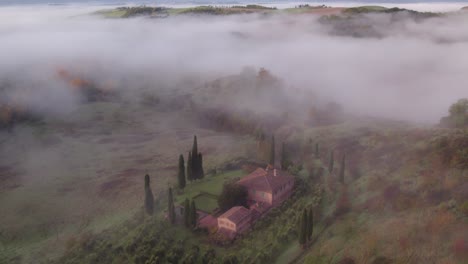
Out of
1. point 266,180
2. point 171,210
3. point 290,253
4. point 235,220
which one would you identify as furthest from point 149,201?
point 290,253

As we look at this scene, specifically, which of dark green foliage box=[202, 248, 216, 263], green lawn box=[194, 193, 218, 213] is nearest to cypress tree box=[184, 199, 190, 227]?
green lawn box=[194, 193, 218, 213]

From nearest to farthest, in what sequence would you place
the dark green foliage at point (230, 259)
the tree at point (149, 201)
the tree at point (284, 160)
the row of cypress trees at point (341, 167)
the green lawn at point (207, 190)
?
1. the dark green foliage at point (230, 259)
2. the tree at point (149, 201)
3. the green lawn at point (207, 190)
4. the row of cypress trees at point (341, 167)
5. the tree at point (284, 160)

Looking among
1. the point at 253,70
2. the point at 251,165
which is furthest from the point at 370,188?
the point at 253,70

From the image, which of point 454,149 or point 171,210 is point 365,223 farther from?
point 171,210

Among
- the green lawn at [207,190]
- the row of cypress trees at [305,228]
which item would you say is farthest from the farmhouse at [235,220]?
the row of cypress trees at [305,228]

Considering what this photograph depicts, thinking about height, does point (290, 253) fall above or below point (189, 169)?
below

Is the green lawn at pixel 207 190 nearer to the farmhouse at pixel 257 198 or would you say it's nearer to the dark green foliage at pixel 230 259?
the farmhouse at pixel 257 198
